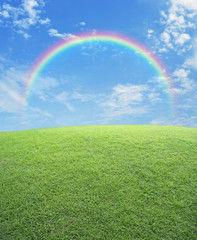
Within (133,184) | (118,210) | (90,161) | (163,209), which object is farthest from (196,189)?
(90,161)

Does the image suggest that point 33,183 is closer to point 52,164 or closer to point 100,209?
point 52,164

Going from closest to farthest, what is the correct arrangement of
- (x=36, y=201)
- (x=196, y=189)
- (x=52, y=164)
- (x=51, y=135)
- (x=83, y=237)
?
(x=83, y=237) → (x=36, y=201) → (x=196, y=189) → (x=52, y=164) → (x=51, y=135)

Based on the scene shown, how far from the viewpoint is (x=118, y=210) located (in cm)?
439

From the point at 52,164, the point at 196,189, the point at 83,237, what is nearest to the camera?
the point at 83,237

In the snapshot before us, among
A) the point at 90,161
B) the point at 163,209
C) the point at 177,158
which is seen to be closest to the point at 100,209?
the point at 163,209

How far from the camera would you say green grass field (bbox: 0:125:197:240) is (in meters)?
4.07

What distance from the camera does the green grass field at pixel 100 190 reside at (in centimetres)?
407

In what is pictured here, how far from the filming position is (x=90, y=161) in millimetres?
6344

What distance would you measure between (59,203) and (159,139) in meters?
5.42

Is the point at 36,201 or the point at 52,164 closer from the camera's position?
the point at 36,201

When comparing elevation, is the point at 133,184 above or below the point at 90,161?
below

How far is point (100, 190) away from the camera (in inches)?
196

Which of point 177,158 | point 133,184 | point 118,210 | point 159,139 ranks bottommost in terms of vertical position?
point 118,210

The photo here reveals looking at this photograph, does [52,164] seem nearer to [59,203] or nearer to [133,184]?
[59,203]
